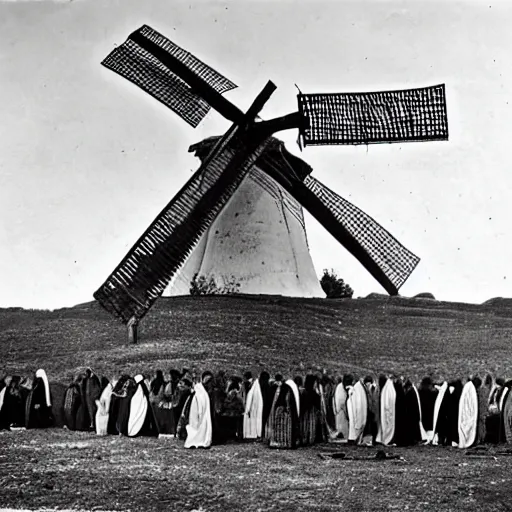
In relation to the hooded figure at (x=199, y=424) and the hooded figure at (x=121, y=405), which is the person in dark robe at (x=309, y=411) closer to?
the hooded figure at (x=199, y=424)

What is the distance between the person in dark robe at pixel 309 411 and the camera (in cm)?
895

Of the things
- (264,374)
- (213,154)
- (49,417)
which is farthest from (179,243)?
(49,417)

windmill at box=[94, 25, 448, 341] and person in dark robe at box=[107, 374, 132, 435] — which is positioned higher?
windmill at box=[94, 25, 448, 341]

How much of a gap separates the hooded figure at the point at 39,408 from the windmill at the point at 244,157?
118 centimetres

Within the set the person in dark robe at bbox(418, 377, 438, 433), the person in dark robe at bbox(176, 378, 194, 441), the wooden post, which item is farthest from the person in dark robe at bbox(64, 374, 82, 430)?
the person in dark robe at bbox(418, 377, 438, 433)

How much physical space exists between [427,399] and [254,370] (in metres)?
1.88

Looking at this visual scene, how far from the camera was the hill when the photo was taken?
910 centimetres

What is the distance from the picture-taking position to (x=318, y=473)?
817cm

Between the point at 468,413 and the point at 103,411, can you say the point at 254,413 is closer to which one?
the point at 103,411

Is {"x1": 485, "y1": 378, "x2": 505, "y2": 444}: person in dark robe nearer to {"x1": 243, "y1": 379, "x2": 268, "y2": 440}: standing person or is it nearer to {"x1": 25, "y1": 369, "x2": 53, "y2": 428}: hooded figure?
{"x1": 243, "y1": 379, "x2": 268, "y2": 440}: standing person

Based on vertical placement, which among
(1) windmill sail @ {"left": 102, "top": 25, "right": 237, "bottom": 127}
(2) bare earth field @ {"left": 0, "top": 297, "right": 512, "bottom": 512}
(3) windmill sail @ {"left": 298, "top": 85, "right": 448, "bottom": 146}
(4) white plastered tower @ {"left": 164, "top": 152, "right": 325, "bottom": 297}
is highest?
(1) windmill sail @ {"left": 102, "top": 25, "right": 237, "bottom": 127}

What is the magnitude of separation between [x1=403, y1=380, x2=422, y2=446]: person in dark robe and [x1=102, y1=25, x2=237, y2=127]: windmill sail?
3.98 meters

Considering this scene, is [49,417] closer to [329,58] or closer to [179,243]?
[179,243]

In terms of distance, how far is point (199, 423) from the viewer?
888 centimetres
